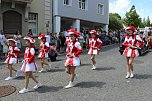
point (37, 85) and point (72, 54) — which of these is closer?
point (37, 85)

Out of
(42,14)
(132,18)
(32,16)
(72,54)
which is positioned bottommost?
(72,54)

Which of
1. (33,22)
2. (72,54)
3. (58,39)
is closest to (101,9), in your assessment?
(33,22)

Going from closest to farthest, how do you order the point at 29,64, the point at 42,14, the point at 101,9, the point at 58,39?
the point at 29,64 < the point at 58,39 < the point at 42,14 < the point at 101,9

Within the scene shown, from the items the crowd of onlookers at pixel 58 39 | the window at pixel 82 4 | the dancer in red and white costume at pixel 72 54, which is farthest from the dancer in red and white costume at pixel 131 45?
the window at pixel 82 4

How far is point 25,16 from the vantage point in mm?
22938

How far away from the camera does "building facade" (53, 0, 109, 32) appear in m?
26.5

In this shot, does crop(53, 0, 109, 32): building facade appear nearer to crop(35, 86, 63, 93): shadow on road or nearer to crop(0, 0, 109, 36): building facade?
crop(0, 0, 109, 36): building facade

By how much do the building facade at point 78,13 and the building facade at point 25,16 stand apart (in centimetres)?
96

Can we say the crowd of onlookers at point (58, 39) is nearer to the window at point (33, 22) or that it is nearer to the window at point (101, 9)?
the window at point (33, 22)

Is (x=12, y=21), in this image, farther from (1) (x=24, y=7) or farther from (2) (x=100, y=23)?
(2) (x=100, y=23)

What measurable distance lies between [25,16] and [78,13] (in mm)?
8576

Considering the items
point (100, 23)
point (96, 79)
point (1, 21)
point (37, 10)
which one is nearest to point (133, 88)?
point (96, 79)

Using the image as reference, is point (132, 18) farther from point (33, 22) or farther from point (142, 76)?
point (142, 76)

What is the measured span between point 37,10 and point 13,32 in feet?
10.2
